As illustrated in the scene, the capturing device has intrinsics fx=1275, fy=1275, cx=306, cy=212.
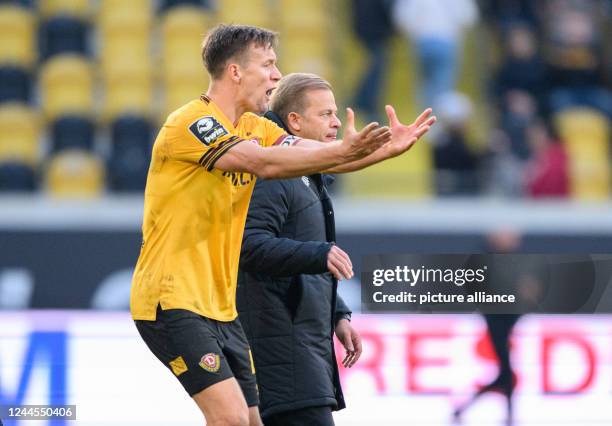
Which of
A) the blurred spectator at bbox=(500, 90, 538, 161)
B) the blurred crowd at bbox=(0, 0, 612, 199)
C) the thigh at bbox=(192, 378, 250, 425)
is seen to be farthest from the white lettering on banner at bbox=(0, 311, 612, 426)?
the blurred spectator at bbox=(500, 90, 538, 161)

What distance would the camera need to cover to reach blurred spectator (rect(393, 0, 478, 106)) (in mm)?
10633

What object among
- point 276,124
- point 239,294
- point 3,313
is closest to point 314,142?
point 276,124

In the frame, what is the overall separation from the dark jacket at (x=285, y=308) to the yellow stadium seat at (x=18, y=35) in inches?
265

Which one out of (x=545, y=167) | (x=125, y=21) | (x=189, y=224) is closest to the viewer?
(x=189, y=224)

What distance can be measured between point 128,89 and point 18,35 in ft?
3.81

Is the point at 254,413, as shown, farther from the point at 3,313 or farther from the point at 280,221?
the point at 3,313

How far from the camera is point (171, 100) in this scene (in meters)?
10.7

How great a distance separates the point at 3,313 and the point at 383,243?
303cm

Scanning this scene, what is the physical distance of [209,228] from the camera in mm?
4305

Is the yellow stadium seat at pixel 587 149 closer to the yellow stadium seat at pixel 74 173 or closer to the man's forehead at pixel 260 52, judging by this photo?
the yellow stadium seat at pixel 74 173

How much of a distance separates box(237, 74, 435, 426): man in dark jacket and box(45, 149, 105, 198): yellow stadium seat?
17.6 ft

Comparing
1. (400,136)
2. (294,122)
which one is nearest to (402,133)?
(400,136)

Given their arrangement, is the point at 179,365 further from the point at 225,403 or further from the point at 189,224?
the point at 189,224

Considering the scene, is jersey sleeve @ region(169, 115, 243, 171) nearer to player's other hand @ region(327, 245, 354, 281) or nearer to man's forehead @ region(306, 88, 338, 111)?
player's other hand @ region(327, 245, 354, 281)
